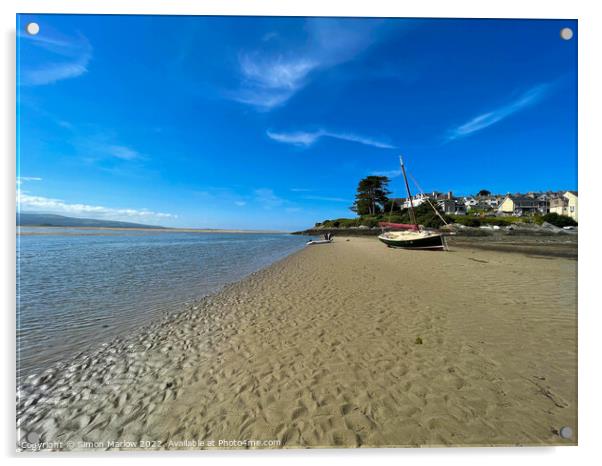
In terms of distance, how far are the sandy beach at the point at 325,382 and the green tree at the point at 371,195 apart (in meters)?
53.3

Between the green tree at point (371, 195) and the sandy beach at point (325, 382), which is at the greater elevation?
the green tree at point (371, 195)

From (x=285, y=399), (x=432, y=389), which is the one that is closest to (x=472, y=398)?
(x=432, y=389)

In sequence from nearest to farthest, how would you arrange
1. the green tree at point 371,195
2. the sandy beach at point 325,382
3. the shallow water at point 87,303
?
the sandy beach at point 325,382 < the shallow water at point 87,303 < the green tree at point 371,195

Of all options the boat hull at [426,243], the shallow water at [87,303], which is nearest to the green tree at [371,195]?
the boat hull at [426,243]

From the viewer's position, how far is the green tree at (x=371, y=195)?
2168 inches

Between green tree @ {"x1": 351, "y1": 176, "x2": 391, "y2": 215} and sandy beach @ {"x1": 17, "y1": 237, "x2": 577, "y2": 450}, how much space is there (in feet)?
175

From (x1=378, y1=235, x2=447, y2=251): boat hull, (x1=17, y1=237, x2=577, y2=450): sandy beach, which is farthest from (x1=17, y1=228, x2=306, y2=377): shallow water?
(x1=378, y1=235, x2=447, y2=251): boat hull

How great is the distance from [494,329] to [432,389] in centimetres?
256

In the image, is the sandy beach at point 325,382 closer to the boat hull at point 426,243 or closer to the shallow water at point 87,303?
the shallow water at point 87,303

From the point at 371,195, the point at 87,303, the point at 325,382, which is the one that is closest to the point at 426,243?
the point at 325,382

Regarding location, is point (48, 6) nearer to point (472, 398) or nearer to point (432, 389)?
point (432, 389)

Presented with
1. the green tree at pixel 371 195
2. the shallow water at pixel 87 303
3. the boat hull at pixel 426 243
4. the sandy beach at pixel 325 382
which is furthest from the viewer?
the green tree at pixel 371 195

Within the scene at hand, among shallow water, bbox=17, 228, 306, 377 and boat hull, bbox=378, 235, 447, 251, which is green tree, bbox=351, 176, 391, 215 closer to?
boat hull, bbox=378, 235, 447, 251

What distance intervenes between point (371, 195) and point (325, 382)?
58.2m
